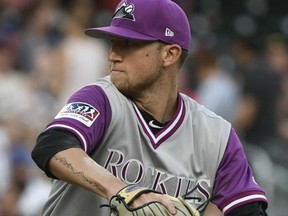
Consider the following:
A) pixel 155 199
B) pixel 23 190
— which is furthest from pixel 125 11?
pixel 23 190

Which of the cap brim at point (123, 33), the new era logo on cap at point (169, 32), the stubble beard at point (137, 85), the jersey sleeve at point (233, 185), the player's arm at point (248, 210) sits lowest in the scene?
the player's arm at point (248, 210)

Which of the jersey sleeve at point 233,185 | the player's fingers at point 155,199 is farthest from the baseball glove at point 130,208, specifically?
the jersey sleeve at point 233,185

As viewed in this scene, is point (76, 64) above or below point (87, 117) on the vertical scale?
below

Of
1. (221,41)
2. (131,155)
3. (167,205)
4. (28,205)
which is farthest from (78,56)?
(167,205)

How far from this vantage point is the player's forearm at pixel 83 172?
12.6 ft

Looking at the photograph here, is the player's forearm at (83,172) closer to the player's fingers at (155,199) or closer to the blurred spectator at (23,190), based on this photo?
the player's fingers at (155,199)

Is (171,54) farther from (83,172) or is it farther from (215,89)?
(215,89)

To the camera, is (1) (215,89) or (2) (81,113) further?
(1) (215,89)

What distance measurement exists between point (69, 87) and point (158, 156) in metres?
5.24

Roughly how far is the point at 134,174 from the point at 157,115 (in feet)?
1.20

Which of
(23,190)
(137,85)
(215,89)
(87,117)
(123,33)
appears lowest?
(23,190)

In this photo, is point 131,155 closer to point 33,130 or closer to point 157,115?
point 157,115

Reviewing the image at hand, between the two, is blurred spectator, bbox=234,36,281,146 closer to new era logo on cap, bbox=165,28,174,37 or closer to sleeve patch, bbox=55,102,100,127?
new era logo on cap, bbox=165,28,174,37

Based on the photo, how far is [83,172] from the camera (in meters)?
3.88
